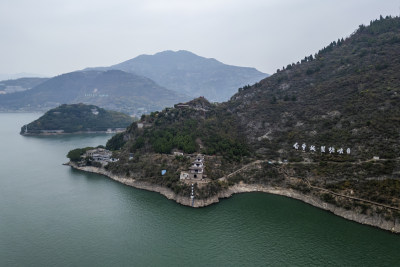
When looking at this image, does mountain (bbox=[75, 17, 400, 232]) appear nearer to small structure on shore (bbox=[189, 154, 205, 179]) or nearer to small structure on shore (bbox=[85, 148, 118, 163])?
small structure on shore (bbox=[189, 154, 205, 179])

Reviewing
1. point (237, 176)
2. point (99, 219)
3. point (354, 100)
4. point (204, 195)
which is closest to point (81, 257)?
point (99, 219)

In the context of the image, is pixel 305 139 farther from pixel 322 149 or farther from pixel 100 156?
pixel 100 156

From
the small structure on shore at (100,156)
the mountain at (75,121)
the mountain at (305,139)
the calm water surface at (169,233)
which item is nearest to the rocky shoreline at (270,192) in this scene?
the mountain at (305,139)

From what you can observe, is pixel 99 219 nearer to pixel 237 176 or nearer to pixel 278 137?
pixel 237 176

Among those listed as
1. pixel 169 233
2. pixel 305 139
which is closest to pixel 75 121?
pixel 169 233

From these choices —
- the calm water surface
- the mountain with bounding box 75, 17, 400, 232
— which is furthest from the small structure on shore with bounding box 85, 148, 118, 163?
the calm water surface
